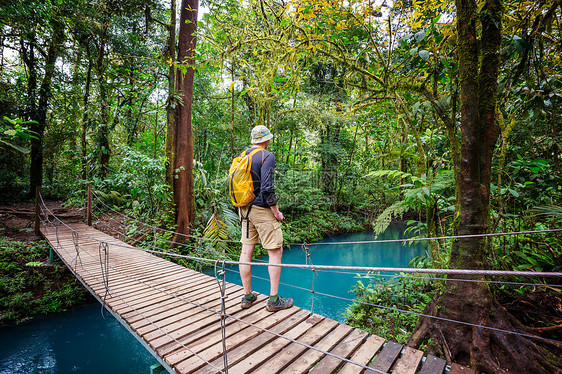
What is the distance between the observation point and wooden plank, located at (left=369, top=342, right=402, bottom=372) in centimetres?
156

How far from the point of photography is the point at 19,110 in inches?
271

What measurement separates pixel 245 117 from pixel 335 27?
22.5 feet

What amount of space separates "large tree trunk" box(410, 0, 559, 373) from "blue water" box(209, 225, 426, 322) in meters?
2.32

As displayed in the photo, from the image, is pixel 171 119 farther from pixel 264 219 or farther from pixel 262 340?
pixel 262 340

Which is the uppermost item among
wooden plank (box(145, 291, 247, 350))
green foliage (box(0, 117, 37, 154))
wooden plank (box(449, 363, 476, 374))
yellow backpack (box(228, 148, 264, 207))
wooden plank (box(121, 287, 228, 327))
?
green foliage (box(0, 117, 37, 154))

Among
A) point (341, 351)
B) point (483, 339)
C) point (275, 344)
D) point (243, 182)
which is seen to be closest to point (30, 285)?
point (243, 182)

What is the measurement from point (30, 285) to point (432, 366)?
6.65 metres

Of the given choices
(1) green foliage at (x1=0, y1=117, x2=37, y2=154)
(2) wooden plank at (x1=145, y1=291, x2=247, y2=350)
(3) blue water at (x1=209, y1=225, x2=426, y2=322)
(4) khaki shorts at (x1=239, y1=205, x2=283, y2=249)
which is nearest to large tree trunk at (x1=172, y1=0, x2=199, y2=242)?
(3) blue water at (x1=209, y1=225, x2=426, y2=322)

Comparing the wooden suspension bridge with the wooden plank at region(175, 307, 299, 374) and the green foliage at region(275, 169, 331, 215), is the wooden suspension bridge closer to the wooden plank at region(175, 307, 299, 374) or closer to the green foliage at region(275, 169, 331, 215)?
the wooden plank at region(175, 307, 299, 374)

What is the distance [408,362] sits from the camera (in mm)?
1605

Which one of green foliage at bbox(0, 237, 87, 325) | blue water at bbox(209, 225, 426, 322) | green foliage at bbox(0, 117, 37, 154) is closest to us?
green foliage at bbox(0, 117, 37, 154)

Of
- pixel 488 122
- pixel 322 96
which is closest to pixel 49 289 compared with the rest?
pixel 488 122

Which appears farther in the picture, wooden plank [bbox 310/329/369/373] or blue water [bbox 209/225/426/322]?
blue water [bbox 209/225/426/322]

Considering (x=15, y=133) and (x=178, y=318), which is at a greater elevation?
(x=15, y=133)
